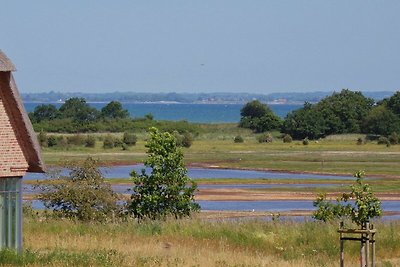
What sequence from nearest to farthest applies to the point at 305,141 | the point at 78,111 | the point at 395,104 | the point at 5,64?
the point at 5,64
the point at 305,141
the point at 395,104
the point at 78,111

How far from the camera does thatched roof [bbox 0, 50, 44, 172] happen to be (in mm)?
24594

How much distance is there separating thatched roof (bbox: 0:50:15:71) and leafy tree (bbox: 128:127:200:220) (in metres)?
11.6

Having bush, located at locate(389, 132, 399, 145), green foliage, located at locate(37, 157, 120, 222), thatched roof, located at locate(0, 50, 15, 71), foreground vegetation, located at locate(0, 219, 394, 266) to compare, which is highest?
thatched roof, located at locate(0, 50, 15, 71)

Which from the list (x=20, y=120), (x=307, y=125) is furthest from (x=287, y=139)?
(x=20, y=120)

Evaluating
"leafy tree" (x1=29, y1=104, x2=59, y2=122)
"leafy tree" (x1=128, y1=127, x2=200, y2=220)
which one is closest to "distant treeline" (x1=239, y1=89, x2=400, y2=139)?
"leafy tree" (x1=29, y1=104, x2=59, y2=122)

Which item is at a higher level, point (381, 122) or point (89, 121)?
point (381, 122)

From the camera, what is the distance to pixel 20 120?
2494 cm

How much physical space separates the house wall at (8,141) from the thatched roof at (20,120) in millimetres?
26

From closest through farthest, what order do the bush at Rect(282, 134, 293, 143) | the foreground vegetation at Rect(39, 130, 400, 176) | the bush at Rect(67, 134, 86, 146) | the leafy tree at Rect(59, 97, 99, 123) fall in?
the foreground vegetation at Rect(39, 130, 400, 176) → the bush at Rect(67, 134, 86, 146) → the bush at Rect(282, 134, 293, 143) → the leafy tree at Rect(59, 97, 99, 123)

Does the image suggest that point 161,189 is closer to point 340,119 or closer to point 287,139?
point 287,139

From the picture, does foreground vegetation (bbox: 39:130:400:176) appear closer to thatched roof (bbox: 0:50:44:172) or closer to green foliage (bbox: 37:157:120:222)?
green foliage (bbox: 37:157:120:222)

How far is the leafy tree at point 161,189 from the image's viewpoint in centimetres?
3575

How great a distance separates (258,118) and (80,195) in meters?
106

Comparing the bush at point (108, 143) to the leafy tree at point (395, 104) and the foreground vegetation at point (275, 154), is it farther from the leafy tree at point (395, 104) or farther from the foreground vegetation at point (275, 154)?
the leafy tree at point (395, 104)
